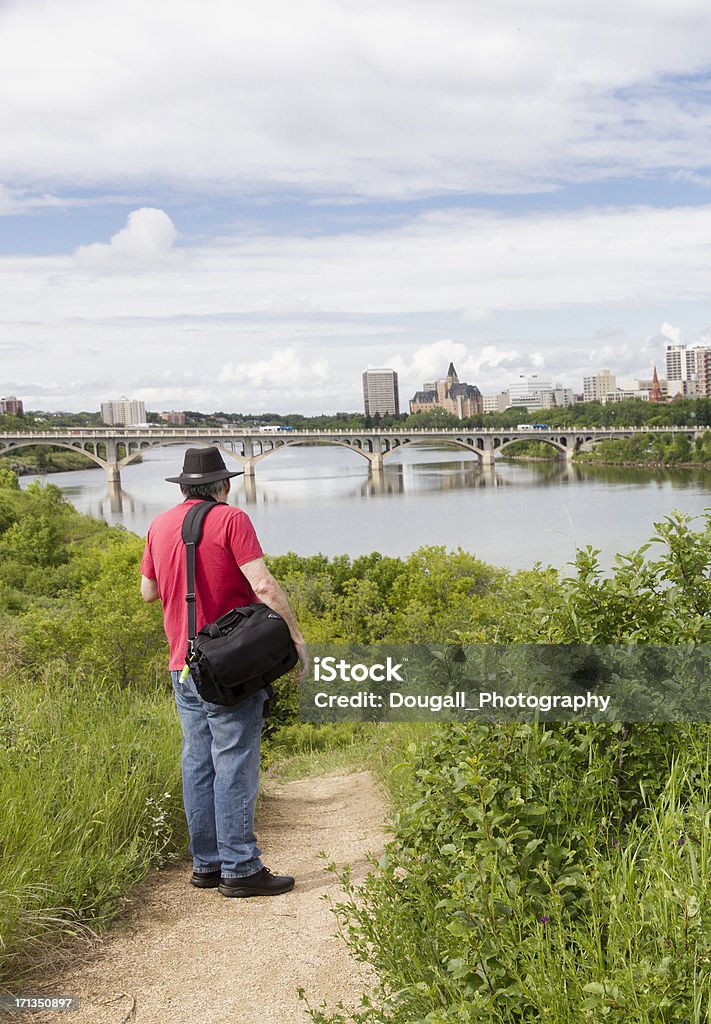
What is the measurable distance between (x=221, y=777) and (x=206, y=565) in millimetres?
643

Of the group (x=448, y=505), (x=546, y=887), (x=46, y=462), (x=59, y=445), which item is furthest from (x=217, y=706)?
(x=46, y=462)

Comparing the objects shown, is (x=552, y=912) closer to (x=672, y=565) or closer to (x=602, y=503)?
(x=672, y=565)

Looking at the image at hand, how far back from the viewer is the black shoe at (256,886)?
3.00 meters

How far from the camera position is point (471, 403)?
142 metres

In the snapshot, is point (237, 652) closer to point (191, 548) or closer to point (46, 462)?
point (191, 548)

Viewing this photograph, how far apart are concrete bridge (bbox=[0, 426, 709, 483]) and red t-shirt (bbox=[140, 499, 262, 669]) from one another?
54383 mm

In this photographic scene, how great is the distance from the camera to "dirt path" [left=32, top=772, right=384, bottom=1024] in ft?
7.37

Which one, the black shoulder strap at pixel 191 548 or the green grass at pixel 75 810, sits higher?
the black shoulder strap at pixel 191 548

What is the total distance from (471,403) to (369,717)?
134435mm

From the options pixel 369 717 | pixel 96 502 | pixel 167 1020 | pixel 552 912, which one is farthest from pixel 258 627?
pixel 96 502

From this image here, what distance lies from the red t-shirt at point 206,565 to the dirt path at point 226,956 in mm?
723

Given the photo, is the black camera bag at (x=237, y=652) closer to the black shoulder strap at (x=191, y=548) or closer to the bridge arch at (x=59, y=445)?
the black shoulder strap at (x=191, y=548)

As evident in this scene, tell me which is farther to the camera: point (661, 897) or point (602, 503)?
point (602, 503)

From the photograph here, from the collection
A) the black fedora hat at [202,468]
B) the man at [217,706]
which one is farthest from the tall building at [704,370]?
the man at [217,706]
